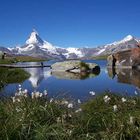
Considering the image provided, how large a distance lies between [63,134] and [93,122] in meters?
1.63

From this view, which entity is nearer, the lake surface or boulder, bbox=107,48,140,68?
the lake surface

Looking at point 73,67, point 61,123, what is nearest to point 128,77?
point 73,67

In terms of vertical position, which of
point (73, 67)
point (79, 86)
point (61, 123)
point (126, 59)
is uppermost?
point (126, 59)

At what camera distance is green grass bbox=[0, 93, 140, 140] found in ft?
32.1

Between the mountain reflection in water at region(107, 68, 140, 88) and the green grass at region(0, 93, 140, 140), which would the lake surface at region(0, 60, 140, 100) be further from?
the green grass at region(0, 93, 140, 140)

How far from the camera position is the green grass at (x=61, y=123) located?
980 cm

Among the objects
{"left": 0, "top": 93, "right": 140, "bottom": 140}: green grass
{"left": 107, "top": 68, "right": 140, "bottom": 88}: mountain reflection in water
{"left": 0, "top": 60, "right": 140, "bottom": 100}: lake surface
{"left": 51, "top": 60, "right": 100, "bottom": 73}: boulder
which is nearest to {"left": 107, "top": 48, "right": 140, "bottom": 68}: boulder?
{"left": 51, "top": 60, "right": 100, "bottom": 73}: boulder

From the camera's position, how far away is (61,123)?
1062 cm

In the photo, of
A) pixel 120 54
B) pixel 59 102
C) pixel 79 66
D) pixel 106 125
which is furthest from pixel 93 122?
pixel 120 54

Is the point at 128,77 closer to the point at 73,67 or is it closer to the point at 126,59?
the point at 73,67

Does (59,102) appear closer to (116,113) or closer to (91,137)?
(116,113)

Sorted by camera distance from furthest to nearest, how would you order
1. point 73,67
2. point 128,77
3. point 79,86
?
point 73,67 < point 128,77 < point 79,86

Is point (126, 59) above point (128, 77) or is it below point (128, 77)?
above

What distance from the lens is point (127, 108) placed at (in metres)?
12.4
